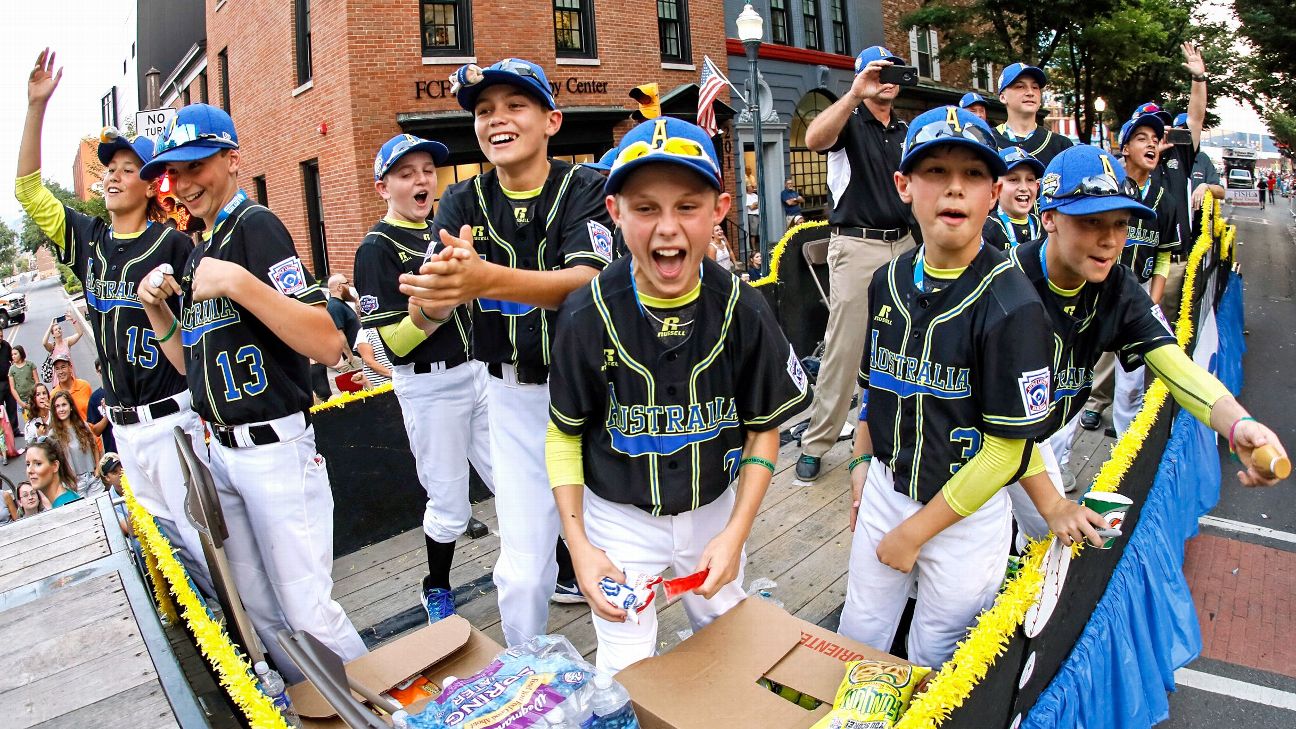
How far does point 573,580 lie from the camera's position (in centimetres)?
401

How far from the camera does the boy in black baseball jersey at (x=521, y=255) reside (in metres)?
2.72

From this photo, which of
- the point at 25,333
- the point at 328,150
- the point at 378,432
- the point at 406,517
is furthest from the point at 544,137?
the point at 25,333

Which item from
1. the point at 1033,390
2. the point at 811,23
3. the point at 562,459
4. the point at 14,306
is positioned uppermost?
the point at 811,23

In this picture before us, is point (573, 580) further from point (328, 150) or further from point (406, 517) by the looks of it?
point (328, 150)

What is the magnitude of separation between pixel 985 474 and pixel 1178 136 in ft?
21.4

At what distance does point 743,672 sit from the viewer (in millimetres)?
2064

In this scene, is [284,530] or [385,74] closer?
[284,530]

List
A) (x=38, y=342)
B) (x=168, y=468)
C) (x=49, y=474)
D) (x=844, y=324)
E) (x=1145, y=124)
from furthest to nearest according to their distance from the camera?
(x=38, y=342), (x=49, y=474), (x=1145, y=124), (x=844, y=324), (x=168, y=468)

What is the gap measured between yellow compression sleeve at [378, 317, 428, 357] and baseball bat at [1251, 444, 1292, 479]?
2578 mm

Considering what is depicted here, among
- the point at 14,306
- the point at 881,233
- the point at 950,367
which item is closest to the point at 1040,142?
the point at 881,233

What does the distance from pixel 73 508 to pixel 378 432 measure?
1540mm

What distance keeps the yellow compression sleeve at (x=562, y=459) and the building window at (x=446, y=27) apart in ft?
41.7

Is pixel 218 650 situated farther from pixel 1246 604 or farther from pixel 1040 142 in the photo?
pixel 1040 142

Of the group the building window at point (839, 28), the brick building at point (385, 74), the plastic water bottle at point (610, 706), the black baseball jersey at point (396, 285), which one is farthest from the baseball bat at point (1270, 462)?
the building window at point (839, 28)
